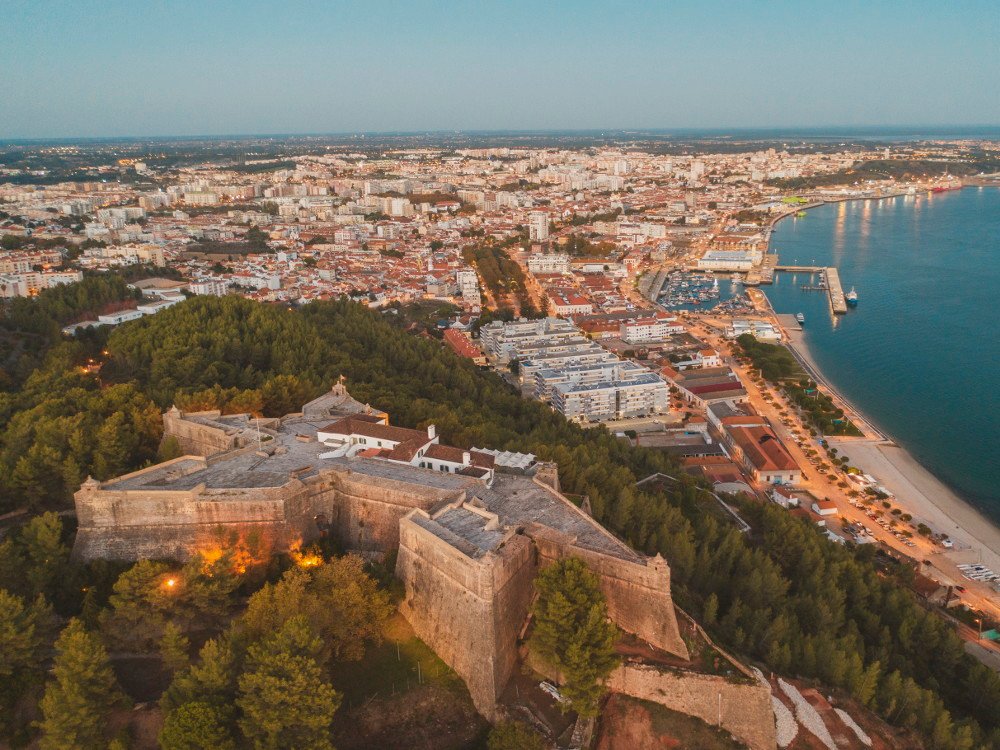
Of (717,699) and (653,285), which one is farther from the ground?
(717,699)

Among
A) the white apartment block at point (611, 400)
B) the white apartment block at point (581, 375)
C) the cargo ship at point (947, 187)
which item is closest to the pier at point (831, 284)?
the white apartment block at point (581, 375)

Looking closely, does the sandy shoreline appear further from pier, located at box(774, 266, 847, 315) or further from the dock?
pier, located at box(774, 266, 847, 315)

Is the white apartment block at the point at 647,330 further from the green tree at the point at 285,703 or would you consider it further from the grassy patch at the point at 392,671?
the green tree at the point at 285,703

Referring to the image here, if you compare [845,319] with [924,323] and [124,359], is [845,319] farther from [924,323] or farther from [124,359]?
[124,359]

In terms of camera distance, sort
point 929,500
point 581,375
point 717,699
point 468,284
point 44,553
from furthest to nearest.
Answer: point 468,284, point 581,375, point 929,500, point 44,553, point 717,699

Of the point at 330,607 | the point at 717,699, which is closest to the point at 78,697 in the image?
the point at 330,607

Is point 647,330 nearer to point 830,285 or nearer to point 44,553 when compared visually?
point 830,285
